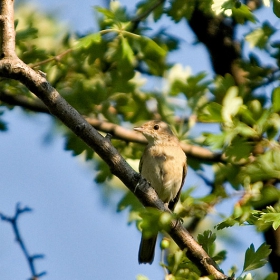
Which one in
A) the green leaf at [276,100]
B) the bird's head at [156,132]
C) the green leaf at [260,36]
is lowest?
the green leaf at [276,100]

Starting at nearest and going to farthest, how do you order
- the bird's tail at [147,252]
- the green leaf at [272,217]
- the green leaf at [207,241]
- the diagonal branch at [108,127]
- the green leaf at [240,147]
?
the green leaf at [272,217] → the green leaf at [240,147] → the green leaf at [207,241] → the diagonal branch at [108,127] → the bird's tail at [147,252]

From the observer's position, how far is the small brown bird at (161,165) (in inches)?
283

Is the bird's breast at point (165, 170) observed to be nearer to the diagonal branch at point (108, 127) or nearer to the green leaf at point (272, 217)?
the diagonal branch at point (108, 127)

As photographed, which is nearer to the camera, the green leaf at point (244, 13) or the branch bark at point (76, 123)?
the branch bark at point (76, 123)

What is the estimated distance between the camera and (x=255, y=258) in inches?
154

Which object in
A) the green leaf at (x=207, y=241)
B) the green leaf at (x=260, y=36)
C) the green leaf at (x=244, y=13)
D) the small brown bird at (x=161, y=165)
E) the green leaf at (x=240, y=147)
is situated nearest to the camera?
the green leaf at (x=240, y=147)

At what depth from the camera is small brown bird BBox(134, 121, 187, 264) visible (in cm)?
719

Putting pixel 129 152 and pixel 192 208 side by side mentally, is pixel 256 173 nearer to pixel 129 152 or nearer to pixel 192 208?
pixel 192 208

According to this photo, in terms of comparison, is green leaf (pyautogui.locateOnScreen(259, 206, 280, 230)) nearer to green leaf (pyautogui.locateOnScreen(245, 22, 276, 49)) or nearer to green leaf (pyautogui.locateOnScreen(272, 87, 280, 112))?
green leaf (pyautogui.locateOnScreen(272, 87, 280, 112))

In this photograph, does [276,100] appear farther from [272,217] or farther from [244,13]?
[244,13]

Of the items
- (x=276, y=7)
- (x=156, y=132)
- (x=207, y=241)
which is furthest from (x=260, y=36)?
(x=207, y=241)

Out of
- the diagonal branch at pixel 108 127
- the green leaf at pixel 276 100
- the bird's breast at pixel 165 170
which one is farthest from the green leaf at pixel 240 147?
the bird's breast at pixel 165 170

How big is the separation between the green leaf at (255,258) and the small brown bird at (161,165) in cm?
311

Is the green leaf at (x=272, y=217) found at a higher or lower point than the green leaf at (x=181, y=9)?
lower
